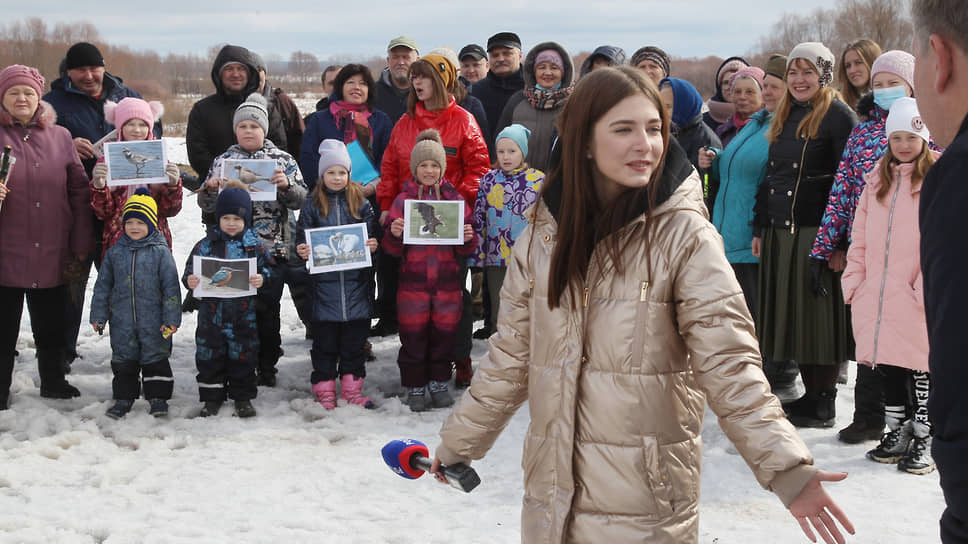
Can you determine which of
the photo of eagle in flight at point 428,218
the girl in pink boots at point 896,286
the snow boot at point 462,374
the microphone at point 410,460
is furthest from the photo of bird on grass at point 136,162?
the girl in pink boots at point 896,286

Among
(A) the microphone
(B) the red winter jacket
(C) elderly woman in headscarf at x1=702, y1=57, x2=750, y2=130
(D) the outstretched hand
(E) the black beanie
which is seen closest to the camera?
(D) the outstretched hand

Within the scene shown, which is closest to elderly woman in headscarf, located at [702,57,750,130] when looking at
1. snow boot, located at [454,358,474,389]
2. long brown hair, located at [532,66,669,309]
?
snow boot, located at [454,358,474,389]

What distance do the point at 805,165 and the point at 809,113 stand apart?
33cm

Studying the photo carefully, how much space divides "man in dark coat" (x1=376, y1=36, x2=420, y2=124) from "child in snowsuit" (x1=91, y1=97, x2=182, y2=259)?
229cm

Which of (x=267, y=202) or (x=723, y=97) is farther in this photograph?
(x=723, y=97)

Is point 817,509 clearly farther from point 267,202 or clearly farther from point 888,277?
point 267,202

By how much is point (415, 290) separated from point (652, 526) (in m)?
4.14

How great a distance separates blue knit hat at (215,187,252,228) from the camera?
Result: 6012 mm

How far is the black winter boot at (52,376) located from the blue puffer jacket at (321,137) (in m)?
2.26

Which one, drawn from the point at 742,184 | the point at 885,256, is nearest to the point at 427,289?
the point at 742,184

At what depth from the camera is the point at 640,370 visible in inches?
94.6

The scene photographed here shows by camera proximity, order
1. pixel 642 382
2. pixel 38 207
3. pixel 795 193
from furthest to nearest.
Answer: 1. pixel 38 207
2. pixel 795 193
3. pixel 642 382

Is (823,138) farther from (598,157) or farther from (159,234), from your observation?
(159,234)

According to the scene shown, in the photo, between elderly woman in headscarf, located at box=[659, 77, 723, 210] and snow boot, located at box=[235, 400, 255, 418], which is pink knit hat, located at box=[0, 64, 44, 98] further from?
elderly woman in headscarf, located at box=[659, 77, 723, 210]
